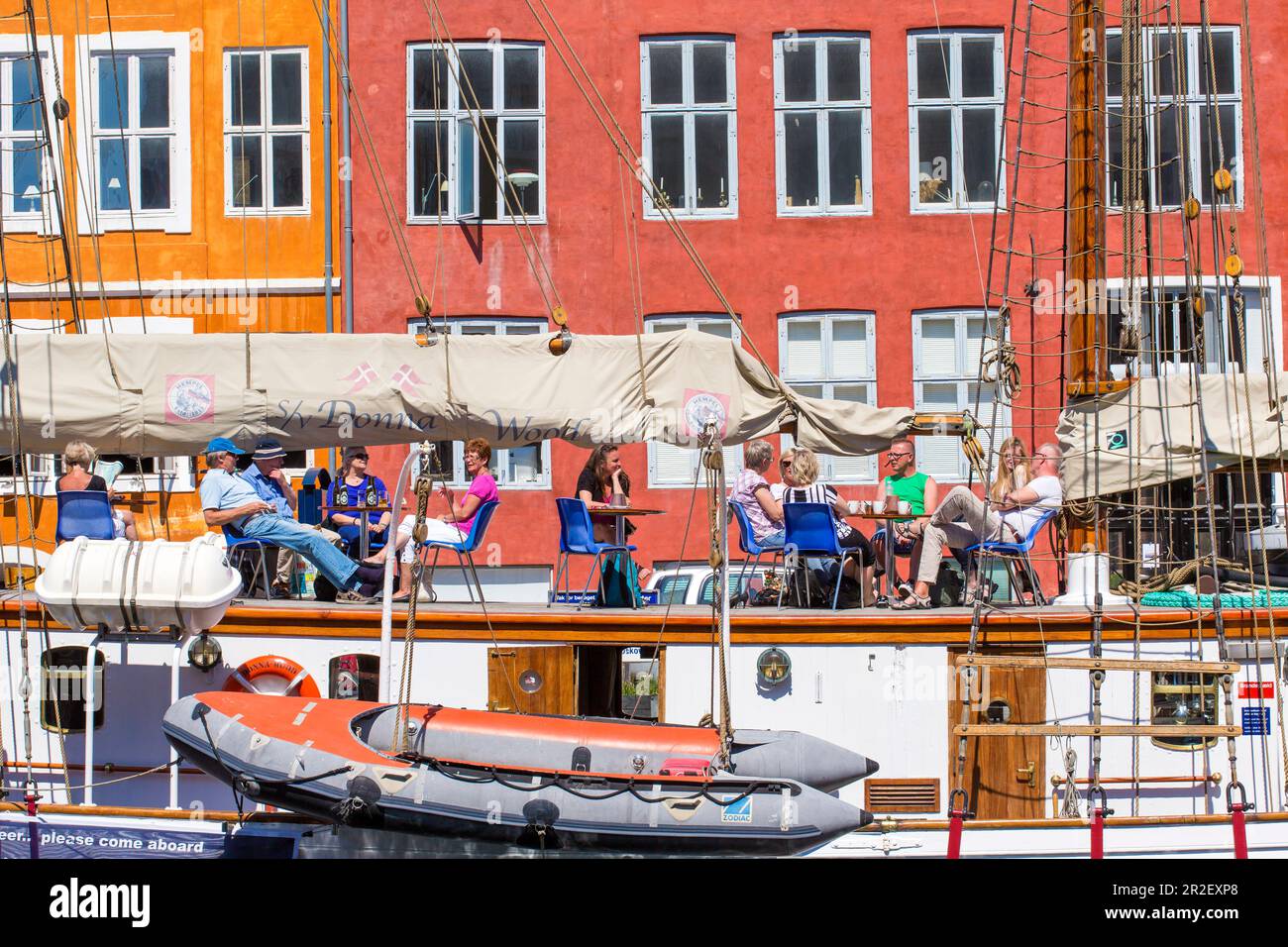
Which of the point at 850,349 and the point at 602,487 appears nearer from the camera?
the point at 602,487

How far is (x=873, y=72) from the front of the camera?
19.6m

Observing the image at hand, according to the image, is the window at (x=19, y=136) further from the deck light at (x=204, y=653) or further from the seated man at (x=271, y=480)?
the deck light at (x=204, y=653)

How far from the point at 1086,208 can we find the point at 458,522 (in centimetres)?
548

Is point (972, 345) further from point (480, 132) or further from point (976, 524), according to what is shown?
point (976, 524)

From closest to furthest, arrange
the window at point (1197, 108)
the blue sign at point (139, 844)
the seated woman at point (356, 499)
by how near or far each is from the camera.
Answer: the blue sign at point (139, 844)
the seated woman at point (356, 499)
the window at point (1197, 108)

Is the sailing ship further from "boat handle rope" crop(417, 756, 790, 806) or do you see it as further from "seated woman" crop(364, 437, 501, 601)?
"seated woman" crop(364, 437, 501, 601)

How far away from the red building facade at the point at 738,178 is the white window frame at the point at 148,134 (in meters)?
1.92

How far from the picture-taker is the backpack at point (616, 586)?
12.7 metres

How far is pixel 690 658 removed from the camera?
1214 cm

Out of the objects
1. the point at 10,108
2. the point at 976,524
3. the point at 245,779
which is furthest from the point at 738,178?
the point at 245,779

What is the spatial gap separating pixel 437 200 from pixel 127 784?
8.56m

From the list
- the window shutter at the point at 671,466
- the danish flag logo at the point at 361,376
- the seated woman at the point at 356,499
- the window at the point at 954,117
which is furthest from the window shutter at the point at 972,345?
the danish flag logo at the point at 361,376

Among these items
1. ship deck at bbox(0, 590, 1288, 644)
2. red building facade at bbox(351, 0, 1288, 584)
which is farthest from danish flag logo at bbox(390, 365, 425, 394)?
red building facade at bbox(351, 0, 1288, 584)
